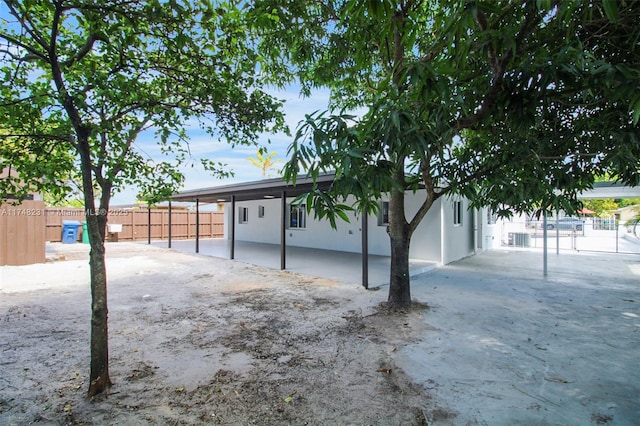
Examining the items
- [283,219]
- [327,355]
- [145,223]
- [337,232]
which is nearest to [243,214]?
[145,223]

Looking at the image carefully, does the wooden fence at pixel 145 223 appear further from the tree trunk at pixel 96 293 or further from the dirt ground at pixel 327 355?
the tree trunk at pixel 96 293

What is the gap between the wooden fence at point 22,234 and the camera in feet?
32.1

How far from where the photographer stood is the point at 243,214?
701 inches

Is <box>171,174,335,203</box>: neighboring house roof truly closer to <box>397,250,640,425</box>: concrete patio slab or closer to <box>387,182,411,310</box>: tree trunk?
<box>387,182,411,310</box>: tree trunk

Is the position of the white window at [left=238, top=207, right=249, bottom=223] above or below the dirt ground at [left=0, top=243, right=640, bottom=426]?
above

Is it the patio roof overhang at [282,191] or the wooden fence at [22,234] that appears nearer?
the patio roof overhang at [282,191]

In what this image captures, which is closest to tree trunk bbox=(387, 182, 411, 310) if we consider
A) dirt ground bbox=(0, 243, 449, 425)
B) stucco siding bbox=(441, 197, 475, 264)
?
dirt ground bbox=(0, 243, 449, 425)

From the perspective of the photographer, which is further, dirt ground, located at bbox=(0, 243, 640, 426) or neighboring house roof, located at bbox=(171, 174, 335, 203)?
neighboring house roof, located at bbox=(171, 174, 335, 203)

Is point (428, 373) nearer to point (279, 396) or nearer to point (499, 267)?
point (279, 396)

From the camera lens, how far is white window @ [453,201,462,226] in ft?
36.5

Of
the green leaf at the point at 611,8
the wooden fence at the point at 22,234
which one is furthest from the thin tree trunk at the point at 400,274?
the wooden fence at the point at 22,234

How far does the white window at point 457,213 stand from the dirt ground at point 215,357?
5.72m

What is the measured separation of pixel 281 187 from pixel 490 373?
6.92 m

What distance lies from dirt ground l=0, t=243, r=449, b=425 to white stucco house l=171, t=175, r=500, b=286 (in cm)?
226
